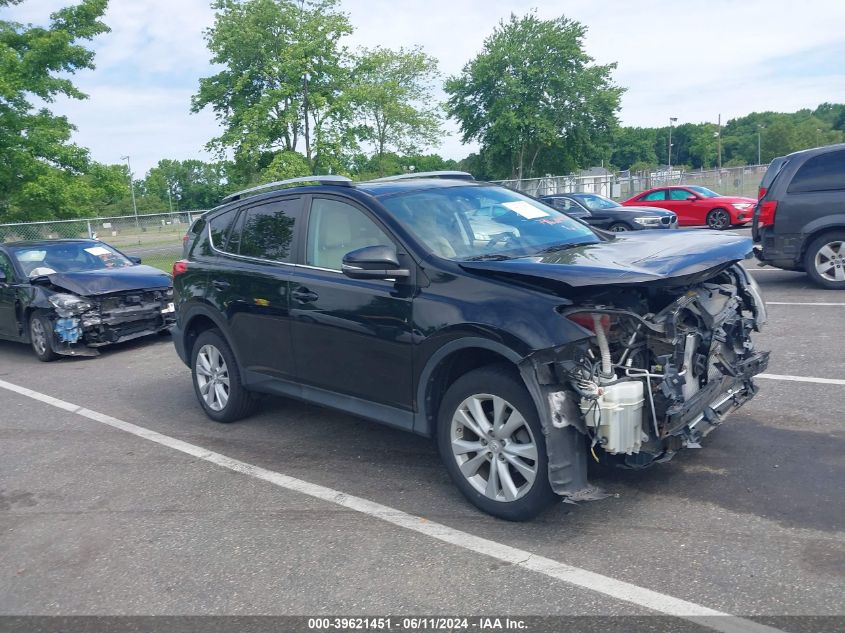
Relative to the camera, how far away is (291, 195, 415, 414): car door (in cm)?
439

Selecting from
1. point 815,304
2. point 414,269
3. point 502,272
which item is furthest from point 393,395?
point 815,304

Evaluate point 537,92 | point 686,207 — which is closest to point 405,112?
point 537,92

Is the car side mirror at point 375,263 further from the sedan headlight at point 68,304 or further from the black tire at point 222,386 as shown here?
the sedan headlight at point 68,304

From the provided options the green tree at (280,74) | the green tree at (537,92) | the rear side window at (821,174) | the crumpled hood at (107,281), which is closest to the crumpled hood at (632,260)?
the rear side window at (821,174)

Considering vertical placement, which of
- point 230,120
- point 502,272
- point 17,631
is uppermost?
point 230,120

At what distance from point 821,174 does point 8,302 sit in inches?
434

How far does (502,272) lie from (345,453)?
2.04 metres

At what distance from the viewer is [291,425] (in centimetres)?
600

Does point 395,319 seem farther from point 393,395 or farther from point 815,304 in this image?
point 815,304

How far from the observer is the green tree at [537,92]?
151ft

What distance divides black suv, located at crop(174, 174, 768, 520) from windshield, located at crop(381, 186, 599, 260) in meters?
0.02

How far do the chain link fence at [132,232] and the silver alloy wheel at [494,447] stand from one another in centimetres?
1907

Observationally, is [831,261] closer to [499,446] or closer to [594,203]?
[499,446]

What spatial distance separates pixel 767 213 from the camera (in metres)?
9.97
